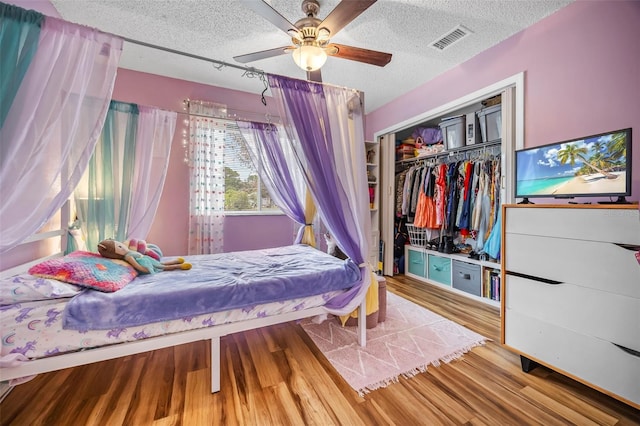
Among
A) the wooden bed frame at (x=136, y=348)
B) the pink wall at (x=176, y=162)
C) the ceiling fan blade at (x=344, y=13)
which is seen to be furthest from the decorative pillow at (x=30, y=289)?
the ceiling fan blade at (x=344, y=13)

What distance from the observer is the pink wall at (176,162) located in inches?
125

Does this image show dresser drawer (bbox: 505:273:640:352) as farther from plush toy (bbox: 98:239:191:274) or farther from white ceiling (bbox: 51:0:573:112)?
plush toy (bbox: 98:239:191:274)

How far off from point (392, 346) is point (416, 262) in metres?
2.13

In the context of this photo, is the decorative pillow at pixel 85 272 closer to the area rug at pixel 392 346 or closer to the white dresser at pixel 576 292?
the area rug at pixel 392 346

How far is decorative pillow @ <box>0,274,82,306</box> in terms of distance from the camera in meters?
1.26

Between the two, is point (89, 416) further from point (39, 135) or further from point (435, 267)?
point (435, 267)

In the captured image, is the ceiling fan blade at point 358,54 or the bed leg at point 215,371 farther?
the ceiling fan blade at point 358,54

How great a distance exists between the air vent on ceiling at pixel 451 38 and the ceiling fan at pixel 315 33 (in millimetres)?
928

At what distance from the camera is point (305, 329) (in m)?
2.36

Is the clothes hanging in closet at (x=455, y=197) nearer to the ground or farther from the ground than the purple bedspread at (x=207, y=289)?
farther from the ground

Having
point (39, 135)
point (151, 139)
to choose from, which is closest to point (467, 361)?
point (39, 135)

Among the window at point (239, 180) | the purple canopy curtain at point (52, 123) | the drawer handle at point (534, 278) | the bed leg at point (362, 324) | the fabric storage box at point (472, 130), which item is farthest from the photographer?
the window at point (239, 180)

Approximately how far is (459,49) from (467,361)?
3.00 m

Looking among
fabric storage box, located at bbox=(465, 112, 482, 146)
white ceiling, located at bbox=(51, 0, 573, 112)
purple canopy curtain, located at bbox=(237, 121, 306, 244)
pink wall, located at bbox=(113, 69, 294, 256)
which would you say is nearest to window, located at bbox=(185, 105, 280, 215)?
pink wall, located at bbox=(113, 69, 294, 256)
